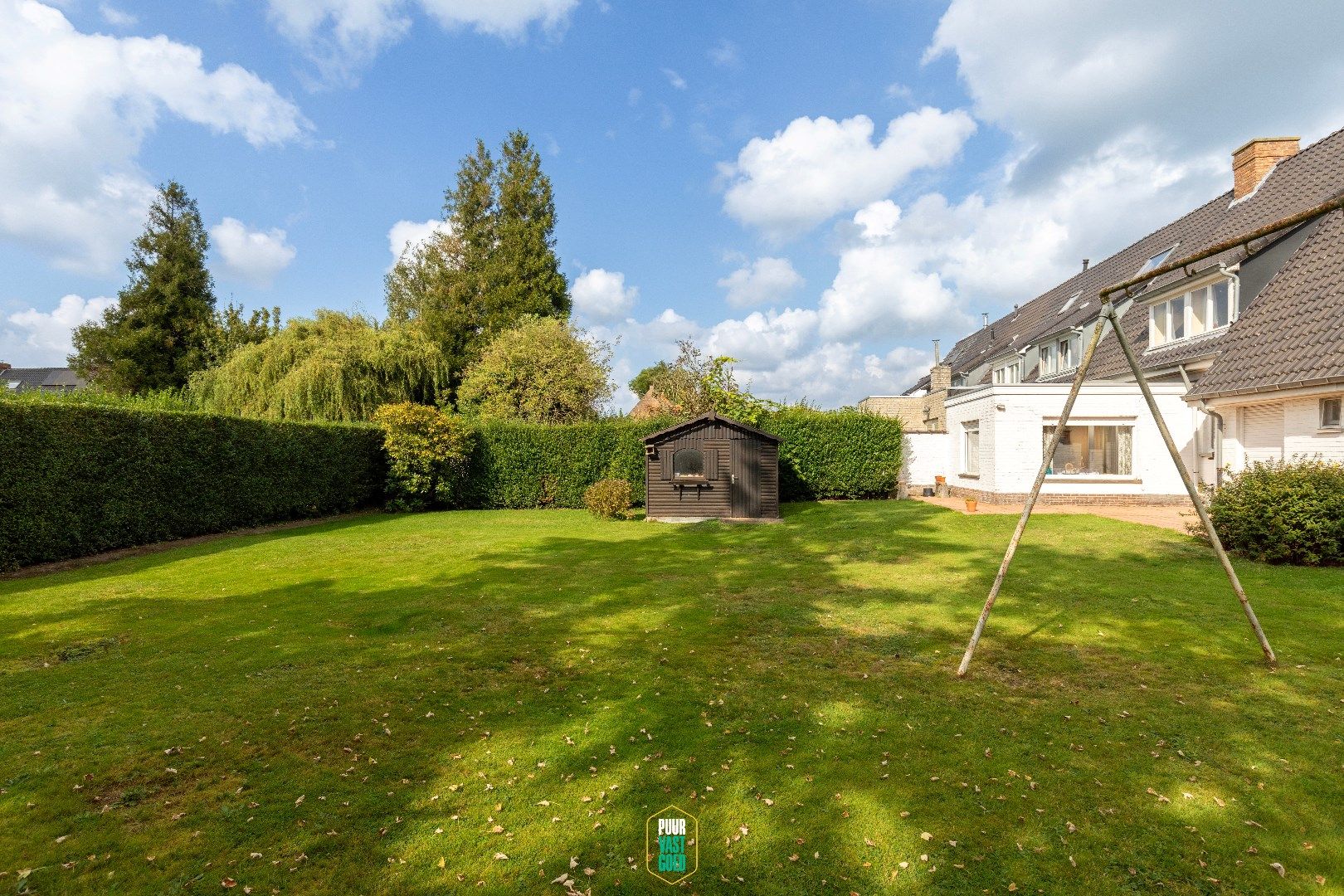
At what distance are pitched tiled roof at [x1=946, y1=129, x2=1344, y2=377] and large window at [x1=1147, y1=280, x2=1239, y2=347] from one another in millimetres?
586

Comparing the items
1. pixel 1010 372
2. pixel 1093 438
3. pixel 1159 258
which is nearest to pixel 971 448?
pixel 1093 438

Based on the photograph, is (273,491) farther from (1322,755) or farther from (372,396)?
(1322,755)

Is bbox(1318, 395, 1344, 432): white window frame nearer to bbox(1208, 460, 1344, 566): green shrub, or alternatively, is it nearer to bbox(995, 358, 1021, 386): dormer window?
bbox(1208, 460, 1344, 566): green shrub

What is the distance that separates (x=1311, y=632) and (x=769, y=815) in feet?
21.9

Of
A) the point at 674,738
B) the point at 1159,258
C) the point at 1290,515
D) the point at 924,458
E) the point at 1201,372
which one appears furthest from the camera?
the point at 924,458

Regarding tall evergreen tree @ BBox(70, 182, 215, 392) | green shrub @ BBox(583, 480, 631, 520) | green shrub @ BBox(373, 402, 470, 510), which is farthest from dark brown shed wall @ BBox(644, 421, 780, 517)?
tall evergreen tree @ BBox(70, 182, 215, 392)

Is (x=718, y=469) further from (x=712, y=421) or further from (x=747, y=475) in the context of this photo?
(x=712, y=421)

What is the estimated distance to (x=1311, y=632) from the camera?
255 inches

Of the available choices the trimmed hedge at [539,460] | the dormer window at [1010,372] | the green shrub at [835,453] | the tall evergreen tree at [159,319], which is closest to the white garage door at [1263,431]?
the green shrub at [835,453]

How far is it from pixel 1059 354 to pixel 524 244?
1158 inches

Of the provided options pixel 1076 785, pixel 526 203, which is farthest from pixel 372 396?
pixel 1076 785

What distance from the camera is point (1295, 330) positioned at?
541 inches

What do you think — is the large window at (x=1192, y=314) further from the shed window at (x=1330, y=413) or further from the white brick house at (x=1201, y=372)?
the shed window at (x=1330, y=413)

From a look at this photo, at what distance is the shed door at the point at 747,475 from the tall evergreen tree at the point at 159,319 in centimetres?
3019
